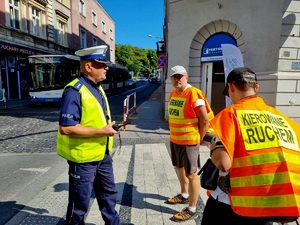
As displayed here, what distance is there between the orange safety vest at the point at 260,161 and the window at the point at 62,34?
1078 inches

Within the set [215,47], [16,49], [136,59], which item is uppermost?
[136,59]

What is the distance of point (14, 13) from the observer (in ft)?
60.8

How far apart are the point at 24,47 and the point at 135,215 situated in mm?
19889

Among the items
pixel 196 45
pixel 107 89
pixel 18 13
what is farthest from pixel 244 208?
pixel 18 13

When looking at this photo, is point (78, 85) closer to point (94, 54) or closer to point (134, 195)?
point (94, 54)

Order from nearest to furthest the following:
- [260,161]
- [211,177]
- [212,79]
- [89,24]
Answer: [260,161] → [211,177] → [212,79] → [89,24]

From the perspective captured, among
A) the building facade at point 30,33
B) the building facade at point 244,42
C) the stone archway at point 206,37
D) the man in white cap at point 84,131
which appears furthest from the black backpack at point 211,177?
the building facade at point 30,33

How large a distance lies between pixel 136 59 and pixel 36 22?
67.1 metres

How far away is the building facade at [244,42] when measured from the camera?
7.52 m

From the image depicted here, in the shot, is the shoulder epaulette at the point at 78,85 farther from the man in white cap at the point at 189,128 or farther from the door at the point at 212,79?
the door at the point at 212,79

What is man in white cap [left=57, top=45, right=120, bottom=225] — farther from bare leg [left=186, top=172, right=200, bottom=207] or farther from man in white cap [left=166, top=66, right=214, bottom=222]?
bare leg [left=186, top=172, right=200, bottom=207]

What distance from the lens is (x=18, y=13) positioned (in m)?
19.0

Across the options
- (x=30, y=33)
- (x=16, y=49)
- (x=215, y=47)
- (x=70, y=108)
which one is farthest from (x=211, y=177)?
(x=30, y=33)

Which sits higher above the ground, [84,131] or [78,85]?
[78,85]
